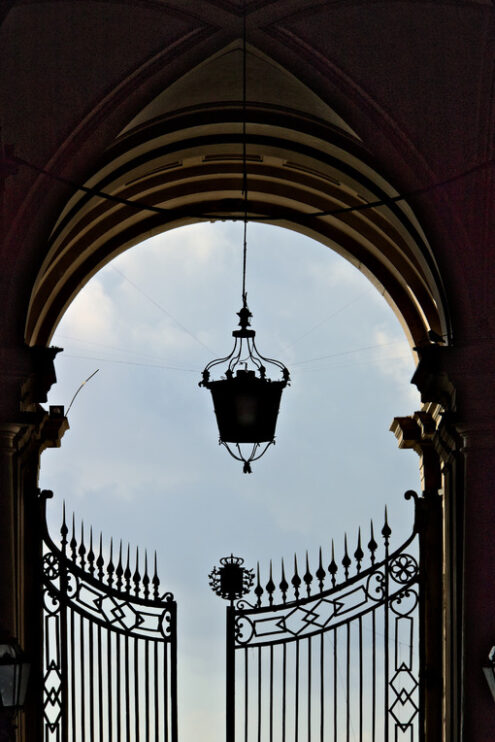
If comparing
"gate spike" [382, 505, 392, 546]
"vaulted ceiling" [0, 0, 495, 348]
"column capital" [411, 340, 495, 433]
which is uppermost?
"vaulted ceiling" [0, 0, 495, 348]

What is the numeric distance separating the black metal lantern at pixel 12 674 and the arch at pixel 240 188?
10.0ft

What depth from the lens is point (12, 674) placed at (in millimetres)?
9211

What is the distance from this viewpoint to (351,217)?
45.0 ft

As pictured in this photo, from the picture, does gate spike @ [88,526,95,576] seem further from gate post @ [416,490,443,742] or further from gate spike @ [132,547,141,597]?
gate post @ [416,490,443,742]

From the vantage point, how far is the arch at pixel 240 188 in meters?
10.7

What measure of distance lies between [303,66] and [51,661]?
558cm

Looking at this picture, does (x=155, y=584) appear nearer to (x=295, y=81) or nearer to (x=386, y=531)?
(x=386, y=531)

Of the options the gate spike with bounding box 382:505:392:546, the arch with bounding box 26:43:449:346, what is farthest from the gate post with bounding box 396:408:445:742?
the arch with bounding box 26:43:449:346

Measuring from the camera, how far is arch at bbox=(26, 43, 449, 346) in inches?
420

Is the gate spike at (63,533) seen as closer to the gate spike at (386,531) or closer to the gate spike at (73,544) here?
the gate spike at (73,544)

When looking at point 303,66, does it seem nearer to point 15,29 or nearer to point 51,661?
point 15,29

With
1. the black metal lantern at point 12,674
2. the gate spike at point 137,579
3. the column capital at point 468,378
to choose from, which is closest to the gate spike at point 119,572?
the gate spike at point 137,579

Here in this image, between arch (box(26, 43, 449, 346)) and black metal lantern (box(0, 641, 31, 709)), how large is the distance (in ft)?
Result: 10.0

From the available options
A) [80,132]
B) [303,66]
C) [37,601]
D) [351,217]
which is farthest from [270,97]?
[37,601]
